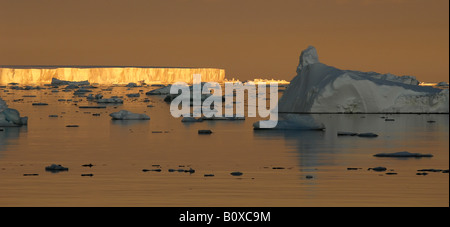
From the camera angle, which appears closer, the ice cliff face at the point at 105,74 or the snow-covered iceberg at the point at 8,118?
the snow-covered iceberg at the point at 8,118

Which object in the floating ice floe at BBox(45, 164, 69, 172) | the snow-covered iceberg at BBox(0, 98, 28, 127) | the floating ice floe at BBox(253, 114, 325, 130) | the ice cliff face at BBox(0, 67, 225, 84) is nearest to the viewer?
the floating ice floe at BBox(45, 164, 69, 172)

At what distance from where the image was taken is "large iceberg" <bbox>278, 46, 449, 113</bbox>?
29078mm

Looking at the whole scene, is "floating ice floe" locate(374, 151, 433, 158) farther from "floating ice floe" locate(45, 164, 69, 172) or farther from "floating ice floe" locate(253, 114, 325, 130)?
"floating ice floe" locate(253, 114, 325, 130)

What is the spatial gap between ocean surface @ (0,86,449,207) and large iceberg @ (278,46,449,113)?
4.81m

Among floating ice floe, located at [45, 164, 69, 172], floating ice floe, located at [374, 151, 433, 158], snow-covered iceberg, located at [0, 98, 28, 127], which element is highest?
snow-covered iceberg, located at [0, 98, 28, 127]

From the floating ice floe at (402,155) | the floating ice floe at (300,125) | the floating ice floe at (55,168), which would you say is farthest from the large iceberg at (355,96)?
the floating ice floe at (55,168)

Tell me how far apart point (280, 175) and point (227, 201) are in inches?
106

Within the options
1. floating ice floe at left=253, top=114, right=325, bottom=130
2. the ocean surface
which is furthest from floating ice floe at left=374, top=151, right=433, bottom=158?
floating ice floe at left=253, top=114, right=325, bottom=130

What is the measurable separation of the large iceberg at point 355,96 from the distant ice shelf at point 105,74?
228 feet

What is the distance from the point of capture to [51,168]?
13648 mm

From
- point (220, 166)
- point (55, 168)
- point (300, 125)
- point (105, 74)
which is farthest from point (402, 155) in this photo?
point (105, 74)

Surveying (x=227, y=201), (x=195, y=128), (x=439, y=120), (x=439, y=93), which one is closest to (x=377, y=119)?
(x=439, y=120)

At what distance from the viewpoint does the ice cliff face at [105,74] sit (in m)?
98.1

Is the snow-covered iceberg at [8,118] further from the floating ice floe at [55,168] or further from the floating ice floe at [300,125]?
the floating ice floe at [55,168]
